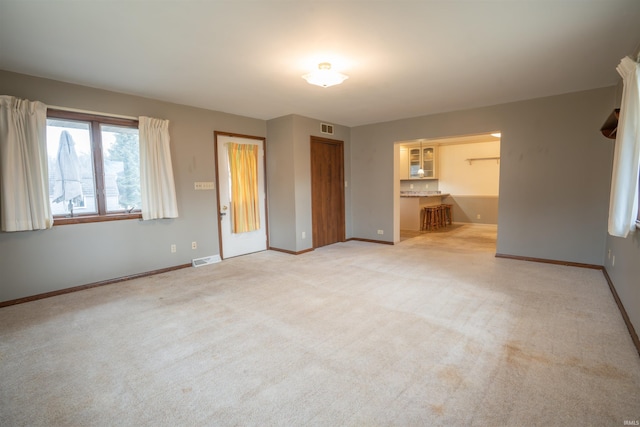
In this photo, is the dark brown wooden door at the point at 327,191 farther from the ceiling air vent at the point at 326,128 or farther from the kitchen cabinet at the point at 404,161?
the kitchen cabinet at the point at 404,161

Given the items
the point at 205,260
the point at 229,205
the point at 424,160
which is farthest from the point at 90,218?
the point at 424,160

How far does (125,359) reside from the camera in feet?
7.19

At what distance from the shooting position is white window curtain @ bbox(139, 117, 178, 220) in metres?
4.06

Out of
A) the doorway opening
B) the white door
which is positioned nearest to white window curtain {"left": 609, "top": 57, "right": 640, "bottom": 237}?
the white door

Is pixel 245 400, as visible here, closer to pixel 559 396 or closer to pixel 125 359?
pixel 125 359

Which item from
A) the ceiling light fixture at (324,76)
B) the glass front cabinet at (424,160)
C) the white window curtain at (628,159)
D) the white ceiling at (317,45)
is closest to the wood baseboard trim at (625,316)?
the white window curtain at (628,159)

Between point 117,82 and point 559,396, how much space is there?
4977 mm

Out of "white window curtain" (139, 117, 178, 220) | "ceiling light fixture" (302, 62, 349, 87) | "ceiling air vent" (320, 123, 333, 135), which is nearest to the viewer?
"ceiling light fixture" (302, 62, 349, 87)

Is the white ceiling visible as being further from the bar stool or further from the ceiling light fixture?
the bar stool

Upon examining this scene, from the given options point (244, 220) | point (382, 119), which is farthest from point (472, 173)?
point (244, 220)

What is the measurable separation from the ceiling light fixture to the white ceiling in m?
0.11

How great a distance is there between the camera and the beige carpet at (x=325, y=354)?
5.43 feet

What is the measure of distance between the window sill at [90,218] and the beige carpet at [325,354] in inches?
34.2

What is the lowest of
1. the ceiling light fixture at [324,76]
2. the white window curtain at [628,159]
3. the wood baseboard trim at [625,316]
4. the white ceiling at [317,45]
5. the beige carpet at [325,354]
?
the beige carpet at [325,354]
